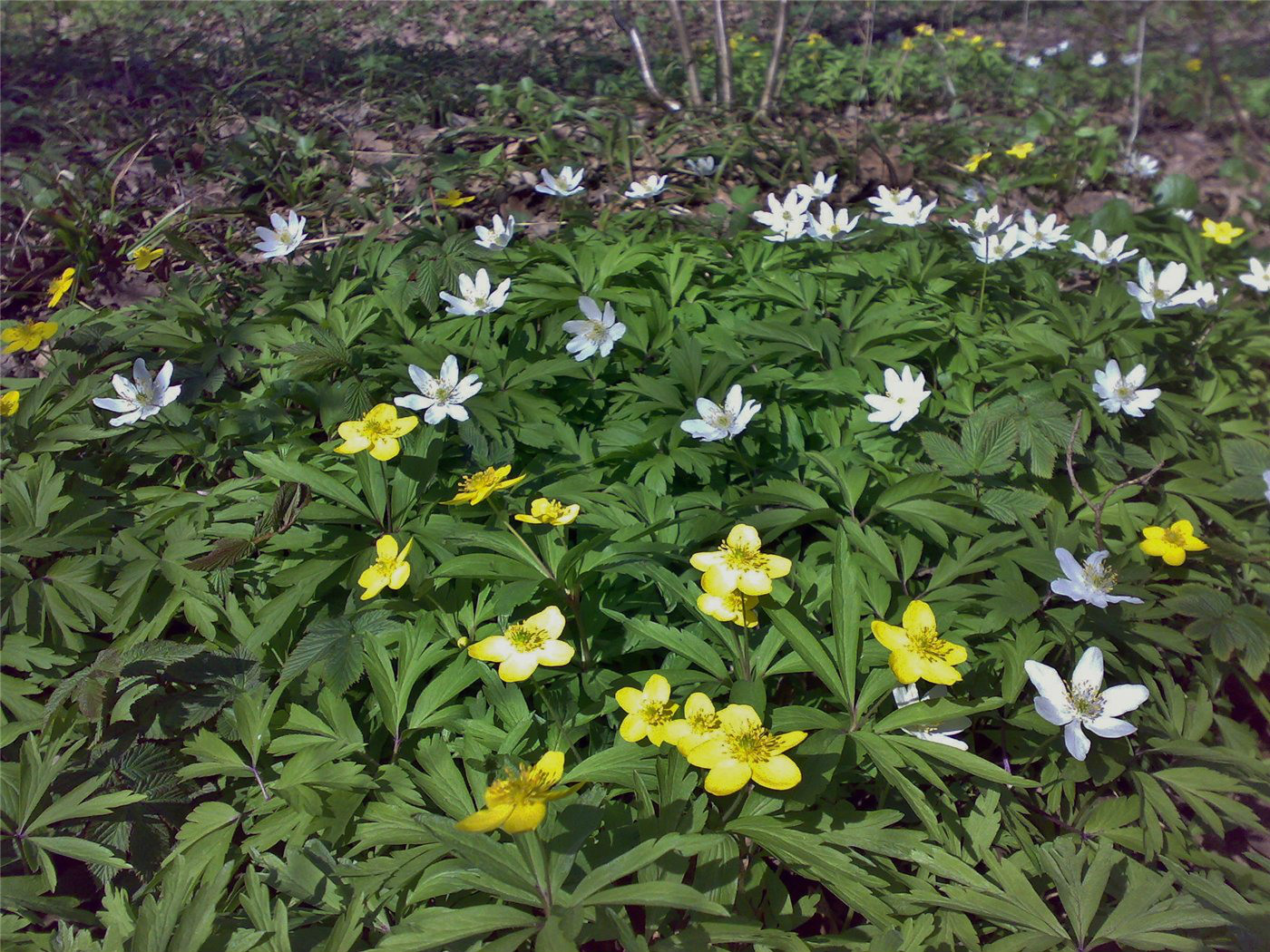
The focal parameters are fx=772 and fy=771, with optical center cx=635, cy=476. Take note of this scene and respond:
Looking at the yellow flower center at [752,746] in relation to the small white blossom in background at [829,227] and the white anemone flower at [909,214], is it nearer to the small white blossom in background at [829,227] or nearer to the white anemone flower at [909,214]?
the small white blossom in background at [829,227]

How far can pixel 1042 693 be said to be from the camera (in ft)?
6.04

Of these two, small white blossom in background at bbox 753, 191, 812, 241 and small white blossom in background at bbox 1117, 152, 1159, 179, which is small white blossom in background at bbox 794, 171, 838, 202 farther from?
small white blossom in background at bbox 1117, 152, 1159, 179

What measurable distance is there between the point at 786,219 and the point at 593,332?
1177 millimetres

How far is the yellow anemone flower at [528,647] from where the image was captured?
68.2 inches

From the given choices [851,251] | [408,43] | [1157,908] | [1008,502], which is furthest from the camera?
[408,43]

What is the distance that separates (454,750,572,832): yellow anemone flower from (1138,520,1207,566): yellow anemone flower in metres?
1.83

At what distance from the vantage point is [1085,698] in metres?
1.83

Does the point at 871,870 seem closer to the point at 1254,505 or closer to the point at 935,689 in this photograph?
the point at 935,689

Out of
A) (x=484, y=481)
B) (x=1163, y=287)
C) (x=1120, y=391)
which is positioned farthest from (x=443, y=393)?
(x=1163, y=287)

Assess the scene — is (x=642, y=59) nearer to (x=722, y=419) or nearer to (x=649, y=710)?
(x=722, y=419)

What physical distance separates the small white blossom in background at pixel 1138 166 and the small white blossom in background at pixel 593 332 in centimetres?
410

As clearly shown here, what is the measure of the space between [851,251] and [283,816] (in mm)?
3001

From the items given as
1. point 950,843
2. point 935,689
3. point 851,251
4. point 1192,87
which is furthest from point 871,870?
point 1192,87

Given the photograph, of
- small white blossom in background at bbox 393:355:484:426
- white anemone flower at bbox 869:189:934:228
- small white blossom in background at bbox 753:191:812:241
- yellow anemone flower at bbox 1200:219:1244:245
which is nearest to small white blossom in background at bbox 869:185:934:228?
white anemone flower at bbox 869:189:934:228
